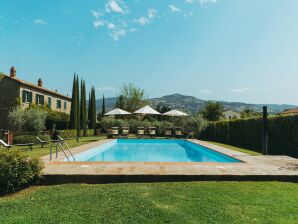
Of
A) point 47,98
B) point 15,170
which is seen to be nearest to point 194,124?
point 15,170

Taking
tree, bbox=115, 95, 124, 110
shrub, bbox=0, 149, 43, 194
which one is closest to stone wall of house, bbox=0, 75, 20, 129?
tree, bbox=115, 95, 124, 110

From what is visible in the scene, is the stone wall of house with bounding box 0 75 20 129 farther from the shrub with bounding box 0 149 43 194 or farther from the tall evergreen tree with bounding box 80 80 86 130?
the shrub with bounding box 0 149 43 194

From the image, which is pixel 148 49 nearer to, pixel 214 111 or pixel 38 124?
pixel 38 124

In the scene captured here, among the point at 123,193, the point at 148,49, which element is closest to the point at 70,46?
the point at 148,49

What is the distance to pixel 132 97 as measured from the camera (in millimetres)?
45750

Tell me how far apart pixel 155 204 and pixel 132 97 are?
41.3 m

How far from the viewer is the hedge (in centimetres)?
1286

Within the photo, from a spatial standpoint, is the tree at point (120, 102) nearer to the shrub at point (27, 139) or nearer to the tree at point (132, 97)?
the tree at point (132, 97)

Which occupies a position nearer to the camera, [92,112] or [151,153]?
[151,153]

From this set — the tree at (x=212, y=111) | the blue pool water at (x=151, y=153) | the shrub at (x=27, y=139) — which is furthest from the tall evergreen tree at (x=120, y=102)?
the shrub at (x=27, y=139)

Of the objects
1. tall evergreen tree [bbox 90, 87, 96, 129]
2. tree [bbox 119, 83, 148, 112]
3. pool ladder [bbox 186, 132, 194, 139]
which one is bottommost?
pool ladder [bbox 186, 132, 194, 139]

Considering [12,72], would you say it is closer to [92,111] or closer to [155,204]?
[92,111]

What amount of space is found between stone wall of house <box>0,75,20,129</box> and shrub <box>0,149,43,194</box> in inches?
938

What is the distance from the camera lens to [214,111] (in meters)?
64.8
